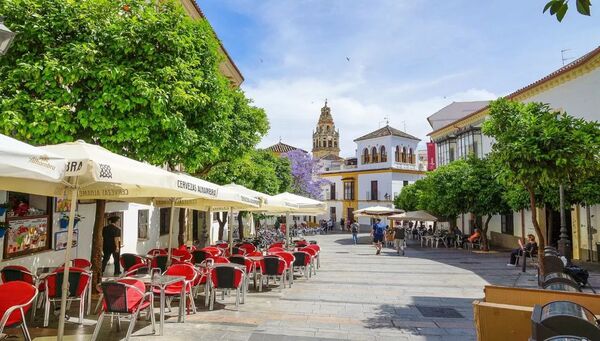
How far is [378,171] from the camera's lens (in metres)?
54.8

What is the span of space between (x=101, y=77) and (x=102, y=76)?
0.29 ft

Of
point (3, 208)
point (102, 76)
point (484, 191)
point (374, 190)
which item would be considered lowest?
point (3, 208)

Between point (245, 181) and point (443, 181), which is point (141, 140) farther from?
point (443, 181)

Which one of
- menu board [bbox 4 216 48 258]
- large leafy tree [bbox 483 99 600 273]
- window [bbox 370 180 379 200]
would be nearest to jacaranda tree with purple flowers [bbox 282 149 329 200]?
window [bbox 370 180 379 200]

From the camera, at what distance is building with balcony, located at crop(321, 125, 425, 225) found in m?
54.2

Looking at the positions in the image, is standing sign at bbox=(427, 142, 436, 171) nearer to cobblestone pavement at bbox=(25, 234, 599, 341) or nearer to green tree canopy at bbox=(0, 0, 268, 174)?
cobblestone pavement at bbox=(25, 234, 599, 341)

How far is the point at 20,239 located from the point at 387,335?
820cm

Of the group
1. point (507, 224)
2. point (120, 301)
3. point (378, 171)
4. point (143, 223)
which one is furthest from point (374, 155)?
point (120, 301)

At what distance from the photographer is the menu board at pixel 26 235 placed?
29.7 ft

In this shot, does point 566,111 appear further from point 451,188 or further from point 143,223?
point 143,223

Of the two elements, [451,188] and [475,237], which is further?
[475,237]

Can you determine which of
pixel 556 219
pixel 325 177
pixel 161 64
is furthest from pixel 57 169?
pixel 325 177

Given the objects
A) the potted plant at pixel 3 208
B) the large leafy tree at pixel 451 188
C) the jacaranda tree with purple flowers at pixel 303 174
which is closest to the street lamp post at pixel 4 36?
the potted plant at pixel 3 208

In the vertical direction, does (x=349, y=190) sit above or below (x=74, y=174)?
above
